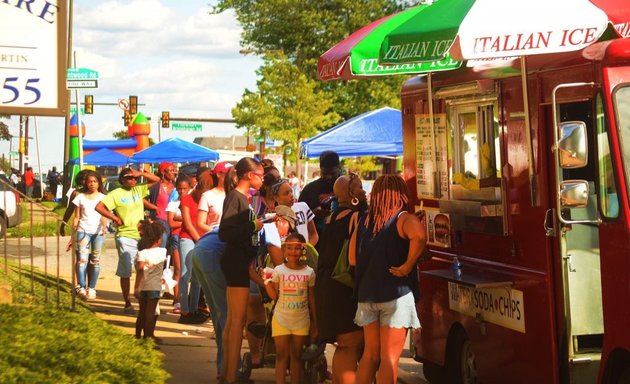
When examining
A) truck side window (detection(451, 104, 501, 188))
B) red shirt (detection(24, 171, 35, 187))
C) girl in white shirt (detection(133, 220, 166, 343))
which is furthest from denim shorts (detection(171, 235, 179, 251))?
red shirt (detection(24, 171, 35, 187))

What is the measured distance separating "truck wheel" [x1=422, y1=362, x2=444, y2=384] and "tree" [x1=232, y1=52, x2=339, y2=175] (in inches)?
1411

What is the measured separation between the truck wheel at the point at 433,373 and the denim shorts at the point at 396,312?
6.56 feet

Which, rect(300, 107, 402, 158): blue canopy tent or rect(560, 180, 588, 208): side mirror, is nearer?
rect(560, 180, 588, 208): side mirror

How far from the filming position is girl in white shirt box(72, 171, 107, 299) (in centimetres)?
1494

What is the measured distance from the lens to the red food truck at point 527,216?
21.7ft

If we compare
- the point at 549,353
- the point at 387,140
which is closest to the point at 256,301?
the point at 549,353

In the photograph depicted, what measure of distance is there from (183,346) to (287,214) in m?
3.31

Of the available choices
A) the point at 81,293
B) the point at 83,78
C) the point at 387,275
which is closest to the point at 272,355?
the point at 387,275

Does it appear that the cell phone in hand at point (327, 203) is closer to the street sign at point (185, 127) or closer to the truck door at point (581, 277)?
the truck door at point (581, 277)

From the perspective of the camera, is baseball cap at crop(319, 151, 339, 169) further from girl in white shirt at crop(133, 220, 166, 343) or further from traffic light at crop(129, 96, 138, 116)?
traffic light at crop(129, 96, 138, 116)

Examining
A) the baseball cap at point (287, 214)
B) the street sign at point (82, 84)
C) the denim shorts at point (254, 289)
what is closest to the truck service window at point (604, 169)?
the baseball cap at point (287, 214)

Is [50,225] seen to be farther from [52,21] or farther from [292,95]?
[52,21]

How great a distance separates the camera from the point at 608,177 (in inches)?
262

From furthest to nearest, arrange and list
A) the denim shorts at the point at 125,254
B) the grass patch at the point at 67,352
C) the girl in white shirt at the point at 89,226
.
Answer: the girl in white shirt at the point at 89,226 < the denim shorts at the point at 125,254 < the grass patch at the point at 67,352
